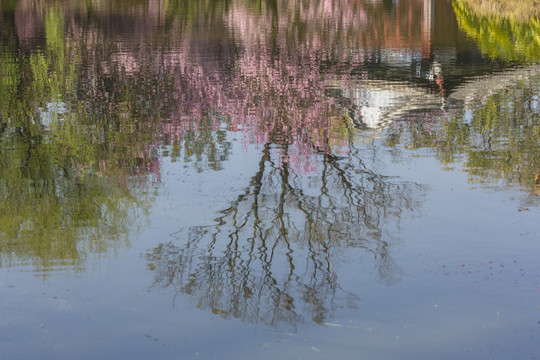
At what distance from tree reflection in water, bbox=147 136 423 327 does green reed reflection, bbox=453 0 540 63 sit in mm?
12591

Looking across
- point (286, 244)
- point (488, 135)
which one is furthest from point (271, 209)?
point (488, 135)

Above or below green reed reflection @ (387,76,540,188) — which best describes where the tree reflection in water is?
below

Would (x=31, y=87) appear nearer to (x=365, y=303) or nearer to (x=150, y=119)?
(x=150, y=119)

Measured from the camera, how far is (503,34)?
26.8 metres

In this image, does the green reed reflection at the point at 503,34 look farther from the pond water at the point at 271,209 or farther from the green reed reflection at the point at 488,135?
the green reed reflection at the point at 488,135

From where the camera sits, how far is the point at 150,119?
15227 millimetres

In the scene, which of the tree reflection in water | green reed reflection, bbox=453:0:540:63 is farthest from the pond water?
green reed reflection, bbox=453:0:540:63

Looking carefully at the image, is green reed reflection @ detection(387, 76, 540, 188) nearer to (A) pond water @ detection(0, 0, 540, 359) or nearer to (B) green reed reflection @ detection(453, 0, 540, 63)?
(A) pond water @ detection(0, 0, 540, 359)

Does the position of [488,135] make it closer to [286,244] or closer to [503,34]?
[286,244]

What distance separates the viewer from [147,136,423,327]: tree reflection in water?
293 inches

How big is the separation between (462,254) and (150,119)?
8337 millimetres

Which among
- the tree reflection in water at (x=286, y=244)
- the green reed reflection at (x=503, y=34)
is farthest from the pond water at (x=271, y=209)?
the green reed reflection at (x=503, y=34)

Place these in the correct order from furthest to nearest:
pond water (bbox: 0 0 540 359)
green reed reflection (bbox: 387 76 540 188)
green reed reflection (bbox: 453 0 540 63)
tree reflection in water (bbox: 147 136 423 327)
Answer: green reed reflection (bbox: 453 0 540 63), green reed reflection (bbox: 387 76 540 188), tree reflection in water (bbox: 147 136 423 327), pond water (bbox: 0 0 540 359)

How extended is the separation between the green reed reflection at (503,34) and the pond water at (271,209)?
0.89 m
